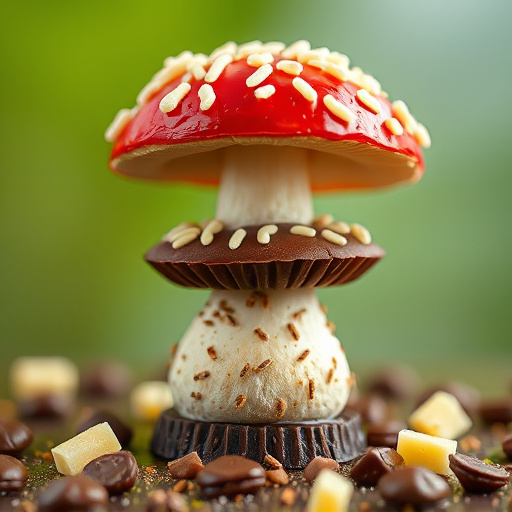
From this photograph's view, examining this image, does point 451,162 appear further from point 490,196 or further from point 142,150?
point 142,150

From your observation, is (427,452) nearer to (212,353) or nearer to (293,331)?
(293,331)

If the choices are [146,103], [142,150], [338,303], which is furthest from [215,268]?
[338,303]

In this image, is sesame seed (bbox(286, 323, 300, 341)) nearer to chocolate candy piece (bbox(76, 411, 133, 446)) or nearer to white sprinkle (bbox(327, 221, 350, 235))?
white sprinkle (bbox(327, 221, 350, 235))

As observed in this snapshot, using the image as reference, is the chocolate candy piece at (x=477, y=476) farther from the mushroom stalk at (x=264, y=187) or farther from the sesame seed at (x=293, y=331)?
the mushroom stalk at (x=264, y=187)

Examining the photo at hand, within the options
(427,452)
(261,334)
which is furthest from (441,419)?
(261,334)

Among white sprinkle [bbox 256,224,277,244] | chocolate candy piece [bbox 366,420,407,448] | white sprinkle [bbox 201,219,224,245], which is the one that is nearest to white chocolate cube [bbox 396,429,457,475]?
chocolate candy piece [bbox 366,420,407,448]

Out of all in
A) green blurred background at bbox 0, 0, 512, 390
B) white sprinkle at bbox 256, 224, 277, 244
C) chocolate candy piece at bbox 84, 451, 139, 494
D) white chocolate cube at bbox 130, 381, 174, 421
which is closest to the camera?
chocolate candy piece at bbox 84, 451, 139, 494
